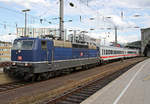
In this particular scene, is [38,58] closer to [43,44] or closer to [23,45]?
[43,44]

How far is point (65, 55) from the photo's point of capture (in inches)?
607

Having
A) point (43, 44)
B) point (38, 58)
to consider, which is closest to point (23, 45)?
point (43, 44)

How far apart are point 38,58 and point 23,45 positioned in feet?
5.33

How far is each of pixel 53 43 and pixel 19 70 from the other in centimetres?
365

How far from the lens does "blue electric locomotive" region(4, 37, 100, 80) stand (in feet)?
38.2

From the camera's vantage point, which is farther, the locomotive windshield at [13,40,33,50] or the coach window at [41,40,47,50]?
the coach window at [41,40,47,50]

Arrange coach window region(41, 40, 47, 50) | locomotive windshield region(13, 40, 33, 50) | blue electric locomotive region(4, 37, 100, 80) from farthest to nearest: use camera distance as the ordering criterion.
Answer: coach window region(41, 40, 47, 50) < locomotive windshield region(13, 40, 33, 50) < blue electric locomotive region(4, 37, 100, 80)

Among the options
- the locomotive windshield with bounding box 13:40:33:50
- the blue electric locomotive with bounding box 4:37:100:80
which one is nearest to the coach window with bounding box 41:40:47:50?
the blue electric locomotive with bounding box 4:37:100:80

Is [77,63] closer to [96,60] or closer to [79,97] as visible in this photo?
[96,60]

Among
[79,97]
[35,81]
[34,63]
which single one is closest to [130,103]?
[79,97]

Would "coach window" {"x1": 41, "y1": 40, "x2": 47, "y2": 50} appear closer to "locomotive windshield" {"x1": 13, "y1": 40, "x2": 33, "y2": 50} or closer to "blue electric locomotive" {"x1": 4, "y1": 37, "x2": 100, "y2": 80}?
"blue electric locomotive" {"x1": 4, "y1": 37, "x2": 100, "y2": 80}

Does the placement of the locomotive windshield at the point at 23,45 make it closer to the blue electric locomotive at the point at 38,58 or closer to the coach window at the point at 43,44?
the blue electric locomotive at the point at 38,58

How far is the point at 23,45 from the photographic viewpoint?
12.3 metres

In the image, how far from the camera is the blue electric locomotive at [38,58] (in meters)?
11.6
